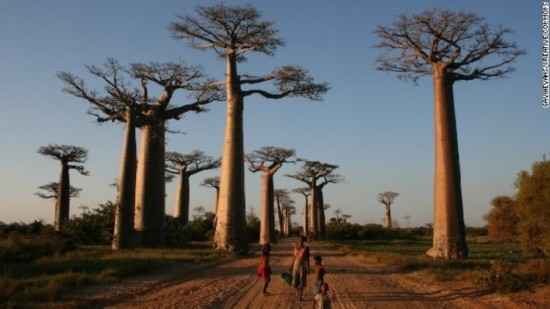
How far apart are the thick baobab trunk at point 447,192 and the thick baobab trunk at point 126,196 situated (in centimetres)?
1080

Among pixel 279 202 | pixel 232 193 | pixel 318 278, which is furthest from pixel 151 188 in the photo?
pixel 279 202

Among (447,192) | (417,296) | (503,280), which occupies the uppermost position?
(447,192)

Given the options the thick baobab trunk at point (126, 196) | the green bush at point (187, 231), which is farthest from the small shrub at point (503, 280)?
the green bush at point (187, 231)

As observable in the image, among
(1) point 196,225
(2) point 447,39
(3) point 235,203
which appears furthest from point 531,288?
(1) point 196,225

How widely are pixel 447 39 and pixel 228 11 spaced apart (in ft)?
26.4

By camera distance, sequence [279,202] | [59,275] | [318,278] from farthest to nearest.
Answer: [279,202] → [59,275] → [318,278]

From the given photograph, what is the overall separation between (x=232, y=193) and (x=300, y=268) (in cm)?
1176

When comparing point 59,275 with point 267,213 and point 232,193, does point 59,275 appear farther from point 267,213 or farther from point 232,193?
point 267,213

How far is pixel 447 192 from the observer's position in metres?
16.5

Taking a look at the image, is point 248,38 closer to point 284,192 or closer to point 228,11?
point 228,11

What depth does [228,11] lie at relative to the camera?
20.6m

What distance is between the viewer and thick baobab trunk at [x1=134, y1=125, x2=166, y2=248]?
75.4ft

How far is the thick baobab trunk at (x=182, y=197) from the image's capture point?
40531 millimetres

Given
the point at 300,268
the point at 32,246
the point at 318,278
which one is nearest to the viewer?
the point at 318,278
